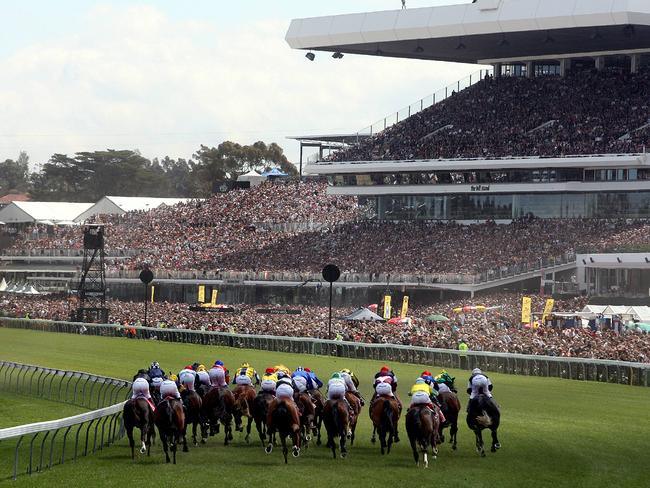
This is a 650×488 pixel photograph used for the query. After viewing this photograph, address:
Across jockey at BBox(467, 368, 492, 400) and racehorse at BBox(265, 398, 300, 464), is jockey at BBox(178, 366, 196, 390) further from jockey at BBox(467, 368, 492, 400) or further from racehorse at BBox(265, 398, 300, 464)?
jockey at BBox(467, 368, 492, 400)

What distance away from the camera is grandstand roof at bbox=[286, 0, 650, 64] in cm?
6125

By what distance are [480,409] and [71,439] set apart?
628 cm

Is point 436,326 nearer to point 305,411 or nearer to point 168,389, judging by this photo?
point 305,411

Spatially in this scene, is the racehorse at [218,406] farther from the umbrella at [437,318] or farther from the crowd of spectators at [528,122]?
the crowd of spectators at [528,122]

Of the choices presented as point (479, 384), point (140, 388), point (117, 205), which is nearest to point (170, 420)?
point (140, 388)

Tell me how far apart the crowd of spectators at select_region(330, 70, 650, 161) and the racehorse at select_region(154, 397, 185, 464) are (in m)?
43.5

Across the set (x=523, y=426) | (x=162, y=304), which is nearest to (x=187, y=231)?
(x=162, y=304)

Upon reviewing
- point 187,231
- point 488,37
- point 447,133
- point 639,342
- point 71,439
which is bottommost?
point 71,439

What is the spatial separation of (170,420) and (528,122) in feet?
159

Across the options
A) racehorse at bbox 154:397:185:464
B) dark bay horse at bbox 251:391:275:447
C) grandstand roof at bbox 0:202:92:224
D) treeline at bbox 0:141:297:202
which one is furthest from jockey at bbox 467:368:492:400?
treeline at bbox 0:141:297:202

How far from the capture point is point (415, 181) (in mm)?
65438

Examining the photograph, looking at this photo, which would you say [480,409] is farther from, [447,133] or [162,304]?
[447,133]

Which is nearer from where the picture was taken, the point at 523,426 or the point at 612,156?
the point at 523,426

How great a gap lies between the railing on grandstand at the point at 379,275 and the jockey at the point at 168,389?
3751 cm
